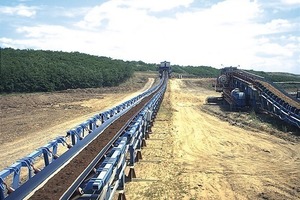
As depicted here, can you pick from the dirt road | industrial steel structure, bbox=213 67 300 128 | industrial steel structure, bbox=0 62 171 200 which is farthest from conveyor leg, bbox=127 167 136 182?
industrial steel structure, bbox=213 67 300 128

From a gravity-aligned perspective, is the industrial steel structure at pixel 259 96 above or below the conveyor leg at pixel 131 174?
above

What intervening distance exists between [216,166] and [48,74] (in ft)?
124

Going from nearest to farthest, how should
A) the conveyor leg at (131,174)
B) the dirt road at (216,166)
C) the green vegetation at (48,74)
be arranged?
the dirt road at (216,166), the conveyor leg at (131,174), the green vegetation at (48,74)

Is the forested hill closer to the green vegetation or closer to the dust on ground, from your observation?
the green vegetation

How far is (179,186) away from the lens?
9.29m

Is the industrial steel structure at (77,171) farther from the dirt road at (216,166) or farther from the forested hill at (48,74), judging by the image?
the forested hill at (48,74)

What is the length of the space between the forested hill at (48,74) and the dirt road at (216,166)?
2740 centimetres

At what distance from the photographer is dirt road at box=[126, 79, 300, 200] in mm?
9039

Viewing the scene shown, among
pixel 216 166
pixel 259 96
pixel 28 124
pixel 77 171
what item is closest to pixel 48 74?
pixel 28 124

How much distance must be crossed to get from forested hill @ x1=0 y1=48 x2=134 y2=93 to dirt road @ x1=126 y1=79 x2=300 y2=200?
2740 centimetres

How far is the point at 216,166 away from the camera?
37.8ft

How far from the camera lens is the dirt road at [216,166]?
9.04 m

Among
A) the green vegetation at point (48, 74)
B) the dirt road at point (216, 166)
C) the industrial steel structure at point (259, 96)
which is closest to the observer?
the dirt road at point (216, 166)

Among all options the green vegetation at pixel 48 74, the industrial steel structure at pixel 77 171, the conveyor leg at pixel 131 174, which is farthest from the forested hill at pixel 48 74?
the conveyor leg at pixel 131 174
